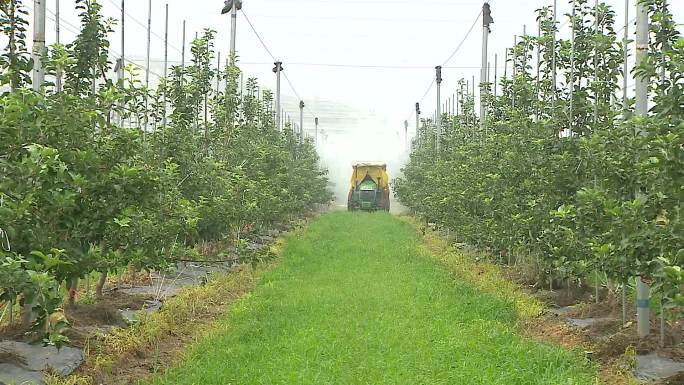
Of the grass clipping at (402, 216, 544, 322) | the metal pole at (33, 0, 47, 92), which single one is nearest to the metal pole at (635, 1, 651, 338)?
the grass clipping at (402, 216, 544, 322)

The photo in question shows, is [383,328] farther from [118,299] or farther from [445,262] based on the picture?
[445,262]

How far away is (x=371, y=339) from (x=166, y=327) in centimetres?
252

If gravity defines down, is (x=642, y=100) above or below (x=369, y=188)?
above

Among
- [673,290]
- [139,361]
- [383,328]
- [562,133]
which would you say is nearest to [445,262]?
[562,133]

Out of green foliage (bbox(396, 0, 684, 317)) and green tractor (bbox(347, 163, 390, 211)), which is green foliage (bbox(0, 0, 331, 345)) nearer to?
green foliage (bbox(396, 0, 684, 317))

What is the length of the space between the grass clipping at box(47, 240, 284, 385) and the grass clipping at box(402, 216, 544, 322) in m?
3.89

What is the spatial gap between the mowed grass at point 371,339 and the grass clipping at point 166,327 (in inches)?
15.8

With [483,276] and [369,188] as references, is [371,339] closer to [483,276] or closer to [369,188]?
[483,276]

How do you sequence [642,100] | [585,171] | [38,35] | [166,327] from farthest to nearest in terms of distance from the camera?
[585,171] < [166,327] < [642,100] < [38,35]

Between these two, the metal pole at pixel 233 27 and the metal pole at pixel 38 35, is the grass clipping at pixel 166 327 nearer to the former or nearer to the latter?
the metal pole at pixel 38 35

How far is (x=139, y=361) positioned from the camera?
778 cm

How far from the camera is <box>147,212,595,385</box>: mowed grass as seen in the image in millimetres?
7191

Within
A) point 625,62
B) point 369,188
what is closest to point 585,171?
point 625,62

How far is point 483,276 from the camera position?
13766 millimetres
